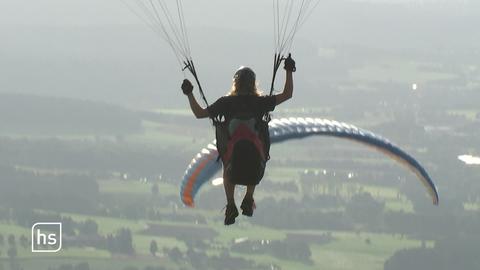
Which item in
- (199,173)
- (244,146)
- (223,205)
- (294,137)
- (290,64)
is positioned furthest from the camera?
(223,205)

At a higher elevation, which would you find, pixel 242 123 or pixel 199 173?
pixel 242 123

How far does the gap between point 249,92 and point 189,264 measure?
110 meters

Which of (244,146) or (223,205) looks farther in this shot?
(223,205)

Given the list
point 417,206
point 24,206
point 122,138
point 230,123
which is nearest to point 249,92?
point 230,123

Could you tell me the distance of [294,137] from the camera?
19.5 meters

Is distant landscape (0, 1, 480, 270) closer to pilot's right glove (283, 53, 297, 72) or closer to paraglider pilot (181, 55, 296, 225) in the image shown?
paraglider pilot (181, 55, 296, 225)

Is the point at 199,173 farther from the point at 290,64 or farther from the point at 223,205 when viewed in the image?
the point at 223,205

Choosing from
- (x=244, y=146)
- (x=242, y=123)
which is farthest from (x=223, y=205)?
(x=244, y=146)

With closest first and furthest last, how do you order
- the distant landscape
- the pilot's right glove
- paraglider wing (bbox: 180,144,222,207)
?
the pilot's right glove, paraglider wing (bbox: 180,144,222,207), the distant landscape

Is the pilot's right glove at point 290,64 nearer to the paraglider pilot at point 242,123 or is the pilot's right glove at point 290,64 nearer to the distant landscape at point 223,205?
the paraglider pilot at point 242,123

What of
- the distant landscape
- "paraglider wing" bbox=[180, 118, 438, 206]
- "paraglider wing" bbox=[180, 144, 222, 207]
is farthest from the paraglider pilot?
the distant landscape

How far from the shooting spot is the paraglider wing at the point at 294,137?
18516 millimetres

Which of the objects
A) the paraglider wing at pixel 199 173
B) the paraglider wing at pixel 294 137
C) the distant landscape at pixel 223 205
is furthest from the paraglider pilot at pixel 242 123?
the distant landscape at pixel 223 205

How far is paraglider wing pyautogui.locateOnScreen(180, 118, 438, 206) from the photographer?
1852 cm
